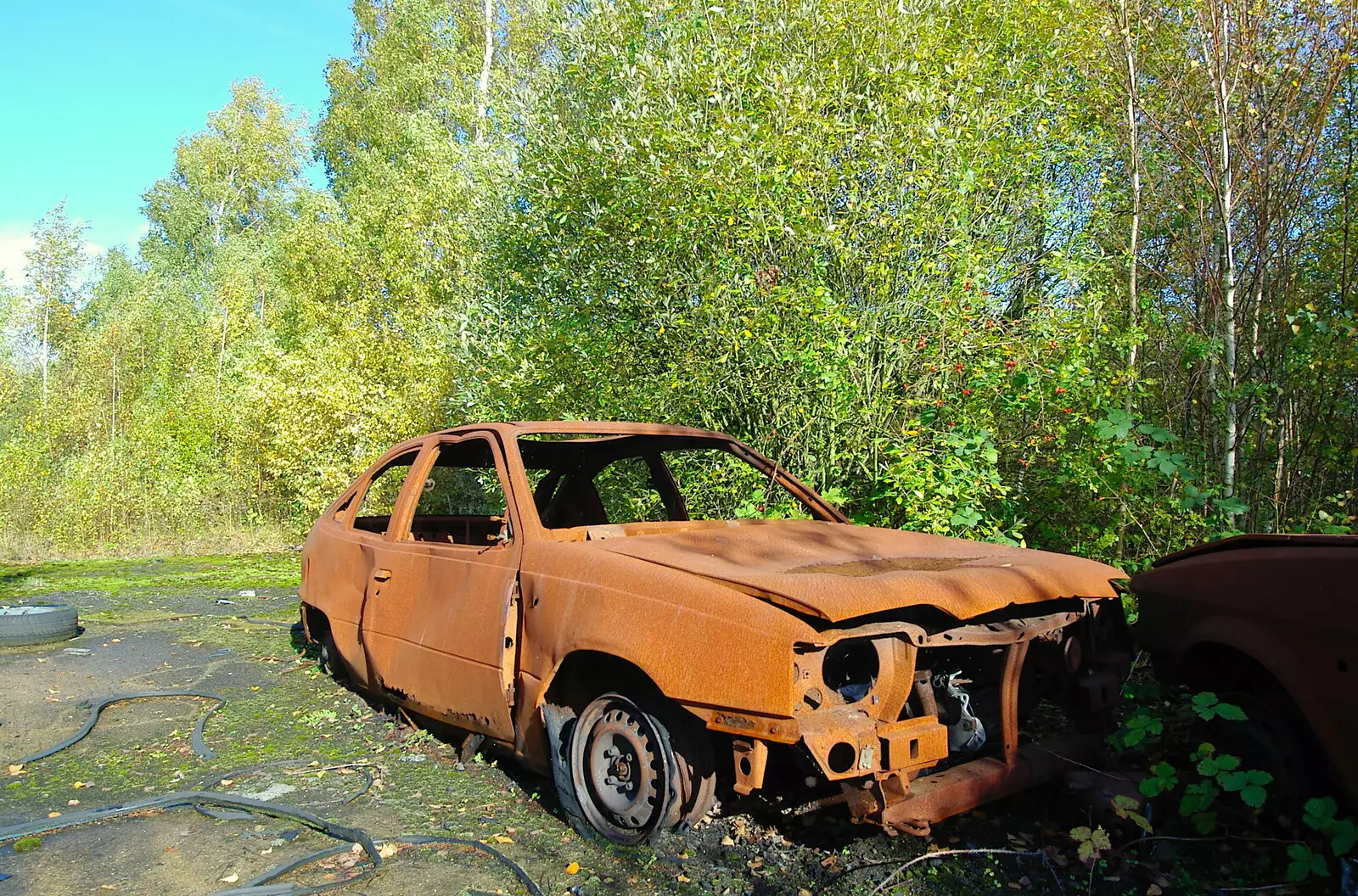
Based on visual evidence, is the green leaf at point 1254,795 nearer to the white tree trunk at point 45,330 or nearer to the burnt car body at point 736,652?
the burnt car body at point 736,652

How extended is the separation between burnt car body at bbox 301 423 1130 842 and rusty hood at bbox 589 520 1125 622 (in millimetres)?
13

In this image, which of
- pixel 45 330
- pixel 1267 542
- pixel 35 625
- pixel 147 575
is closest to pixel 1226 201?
pixel 1267 542

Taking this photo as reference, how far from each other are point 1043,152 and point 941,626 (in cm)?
704

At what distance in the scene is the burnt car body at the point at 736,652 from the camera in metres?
2.90

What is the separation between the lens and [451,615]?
4.20 meters

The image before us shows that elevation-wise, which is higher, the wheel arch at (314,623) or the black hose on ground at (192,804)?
the wheel arch at (314,623)

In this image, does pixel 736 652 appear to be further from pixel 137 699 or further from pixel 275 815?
pixel 137 699

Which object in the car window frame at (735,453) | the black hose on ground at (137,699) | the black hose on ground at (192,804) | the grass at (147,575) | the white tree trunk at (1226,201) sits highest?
the white tree trunk at (1226,201)

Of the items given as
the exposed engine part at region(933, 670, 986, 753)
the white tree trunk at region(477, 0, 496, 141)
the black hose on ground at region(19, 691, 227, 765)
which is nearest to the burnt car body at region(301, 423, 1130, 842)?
the exposed engine part at region(933, 670, 986, 753)

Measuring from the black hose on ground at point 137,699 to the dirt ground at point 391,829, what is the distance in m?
0.05

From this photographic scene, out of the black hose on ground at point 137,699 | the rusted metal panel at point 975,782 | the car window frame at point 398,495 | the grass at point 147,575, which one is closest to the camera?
the rusted metal panel at point 975,782

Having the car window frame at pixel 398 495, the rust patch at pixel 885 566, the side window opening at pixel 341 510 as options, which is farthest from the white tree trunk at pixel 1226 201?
the side window opening at pixel 341 510

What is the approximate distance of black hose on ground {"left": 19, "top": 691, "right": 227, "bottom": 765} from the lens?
471 cm

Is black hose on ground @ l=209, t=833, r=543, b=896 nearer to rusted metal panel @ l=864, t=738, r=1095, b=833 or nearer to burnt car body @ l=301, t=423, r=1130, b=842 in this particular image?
burnt car body @ l=301, t=423, r=1130, b=842
